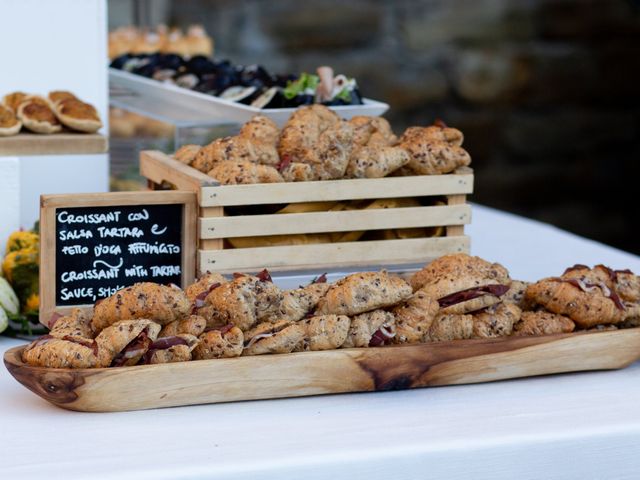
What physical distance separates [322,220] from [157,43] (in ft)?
9.10

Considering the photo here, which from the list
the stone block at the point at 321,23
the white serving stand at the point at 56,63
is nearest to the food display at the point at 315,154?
the white serving stand at the point at 56,63

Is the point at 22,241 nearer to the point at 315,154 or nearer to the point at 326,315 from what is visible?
the point at 315,154

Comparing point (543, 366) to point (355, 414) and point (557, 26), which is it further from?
point (557, 26)

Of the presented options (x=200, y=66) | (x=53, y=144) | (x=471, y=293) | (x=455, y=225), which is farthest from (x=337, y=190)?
(x=200, y=66)

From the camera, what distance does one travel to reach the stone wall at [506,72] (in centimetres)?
550

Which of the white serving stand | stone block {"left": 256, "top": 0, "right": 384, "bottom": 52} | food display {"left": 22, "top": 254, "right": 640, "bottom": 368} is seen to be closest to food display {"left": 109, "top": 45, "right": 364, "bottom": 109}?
the white serving stand

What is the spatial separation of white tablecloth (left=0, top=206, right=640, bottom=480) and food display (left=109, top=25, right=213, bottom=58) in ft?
9.33

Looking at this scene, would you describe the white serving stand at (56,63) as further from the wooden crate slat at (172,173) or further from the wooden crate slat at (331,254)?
the wooden crate slat at (331,254)

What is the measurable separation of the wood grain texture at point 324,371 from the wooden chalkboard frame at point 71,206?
0.88 ft

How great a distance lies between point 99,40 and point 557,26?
3.76 metres

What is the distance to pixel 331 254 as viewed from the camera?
1.84 meters

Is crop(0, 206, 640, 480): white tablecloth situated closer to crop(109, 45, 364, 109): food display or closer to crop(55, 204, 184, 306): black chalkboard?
crop(55, 204, 184, 306): black chalkboard

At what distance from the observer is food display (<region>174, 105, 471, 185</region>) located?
1800mm

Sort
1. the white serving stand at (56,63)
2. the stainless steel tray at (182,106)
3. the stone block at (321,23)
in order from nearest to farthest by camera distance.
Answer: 1. the stainless steel tray at (182,106)
2. the white serving stand at (56,63)
3. the stone block at (321,23)
